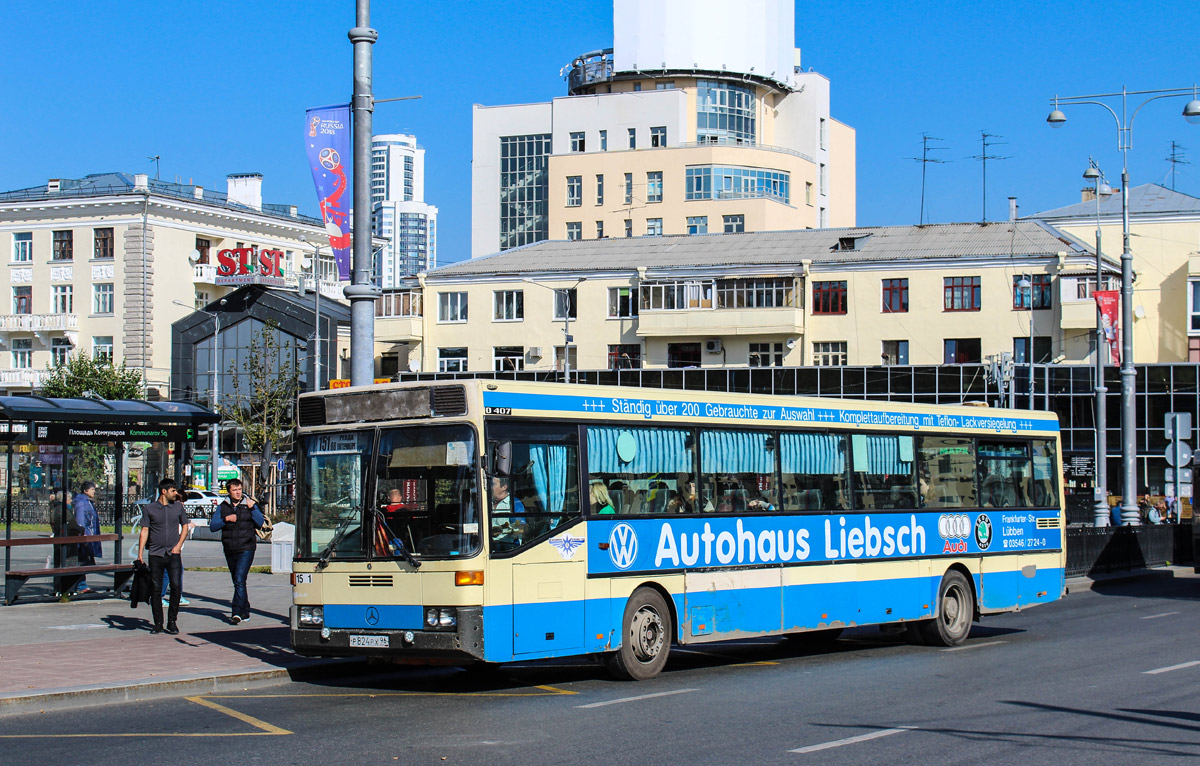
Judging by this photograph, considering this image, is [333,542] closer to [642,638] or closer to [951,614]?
[642,638]

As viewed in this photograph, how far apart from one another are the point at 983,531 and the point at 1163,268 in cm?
5718

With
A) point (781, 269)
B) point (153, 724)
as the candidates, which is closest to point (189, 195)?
point (781, 269)

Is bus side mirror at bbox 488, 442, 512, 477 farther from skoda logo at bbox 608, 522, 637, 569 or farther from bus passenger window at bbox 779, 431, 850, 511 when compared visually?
bus passenger window at bbox 779, 431, 850, 511

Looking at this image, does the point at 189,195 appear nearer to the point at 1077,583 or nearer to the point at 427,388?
the point at 1077,583

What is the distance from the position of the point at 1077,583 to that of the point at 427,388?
62.9 feet

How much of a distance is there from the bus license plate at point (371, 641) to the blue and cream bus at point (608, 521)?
0.04ft

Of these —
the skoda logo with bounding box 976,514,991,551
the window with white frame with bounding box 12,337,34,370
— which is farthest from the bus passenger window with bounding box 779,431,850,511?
the window with white frame with bounding box 12,337,34,370

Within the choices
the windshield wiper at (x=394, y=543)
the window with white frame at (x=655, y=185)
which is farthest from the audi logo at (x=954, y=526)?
the window with white frame at (x=655, y=185)

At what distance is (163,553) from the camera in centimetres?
1571

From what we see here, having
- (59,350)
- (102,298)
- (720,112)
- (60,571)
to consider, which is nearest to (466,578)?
(60,571)

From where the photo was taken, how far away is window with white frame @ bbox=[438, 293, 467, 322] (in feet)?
239

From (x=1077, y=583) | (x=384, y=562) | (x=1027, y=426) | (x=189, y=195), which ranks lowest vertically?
(x=1077, y=583)

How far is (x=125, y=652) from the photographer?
46.4 ft

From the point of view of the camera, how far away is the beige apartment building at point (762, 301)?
208ft
